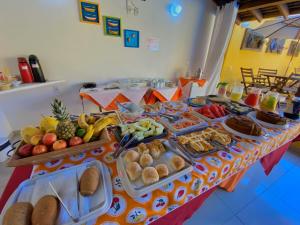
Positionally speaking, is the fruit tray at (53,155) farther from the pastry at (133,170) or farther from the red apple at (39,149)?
the pastry at (133,170)

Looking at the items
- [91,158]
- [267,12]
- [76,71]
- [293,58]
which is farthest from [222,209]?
[293,58]

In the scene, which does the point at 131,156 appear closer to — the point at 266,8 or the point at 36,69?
the point at 36,69

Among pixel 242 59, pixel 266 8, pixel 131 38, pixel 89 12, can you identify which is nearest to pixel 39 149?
pixel 89 12

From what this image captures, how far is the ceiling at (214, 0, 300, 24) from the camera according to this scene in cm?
210

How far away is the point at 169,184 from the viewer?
48cm

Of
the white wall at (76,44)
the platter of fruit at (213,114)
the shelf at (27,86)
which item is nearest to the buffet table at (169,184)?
the platter of fruit at (213,114)

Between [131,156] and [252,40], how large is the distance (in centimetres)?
475

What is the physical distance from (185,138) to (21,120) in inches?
88.3

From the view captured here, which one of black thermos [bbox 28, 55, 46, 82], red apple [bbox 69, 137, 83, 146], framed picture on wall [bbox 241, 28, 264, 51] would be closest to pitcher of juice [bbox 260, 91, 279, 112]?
red apple [bbox 69, 137, 83, 146]

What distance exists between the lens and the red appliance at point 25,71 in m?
1.51

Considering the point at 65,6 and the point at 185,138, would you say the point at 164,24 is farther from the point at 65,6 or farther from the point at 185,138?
the point at 185,138

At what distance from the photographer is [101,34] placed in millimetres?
1877

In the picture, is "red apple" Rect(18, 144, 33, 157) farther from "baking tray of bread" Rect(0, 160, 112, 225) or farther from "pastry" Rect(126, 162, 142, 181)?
"pastry" Rect(126, 162, 142, 181)

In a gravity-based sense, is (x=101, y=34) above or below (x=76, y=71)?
above
